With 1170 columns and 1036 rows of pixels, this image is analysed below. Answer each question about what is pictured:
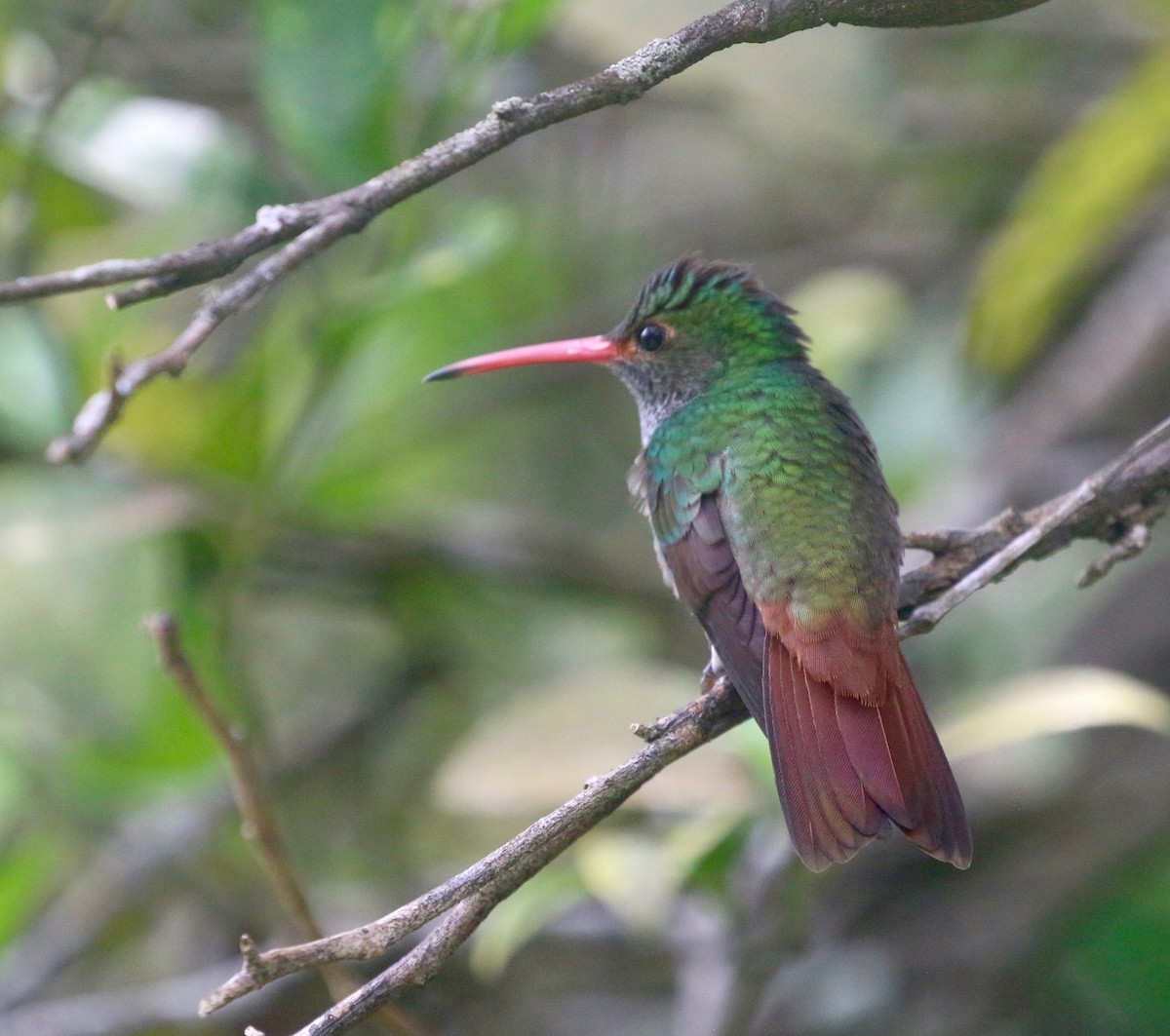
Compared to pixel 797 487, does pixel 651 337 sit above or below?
above

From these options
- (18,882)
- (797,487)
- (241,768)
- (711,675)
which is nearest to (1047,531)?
(797,487)

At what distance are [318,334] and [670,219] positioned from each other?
2.64 metres

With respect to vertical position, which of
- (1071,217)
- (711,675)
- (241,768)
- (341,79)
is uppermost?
(341,79)

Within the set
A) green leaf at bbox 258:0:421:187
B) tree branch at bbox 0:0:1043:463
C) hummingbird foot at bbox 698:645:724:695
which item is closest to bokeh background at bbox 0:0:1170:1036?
green leaf at bbox 258:0:421:187

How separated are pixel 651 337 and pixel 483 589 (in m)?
1.34

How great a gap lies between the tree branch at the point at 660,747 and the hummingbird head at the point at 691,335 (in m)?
0.83

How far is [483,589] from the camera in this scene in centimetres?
400

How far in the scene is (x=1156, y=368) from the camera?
12.5 feet

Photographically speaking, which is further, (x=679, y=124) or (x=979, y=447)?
(x=679, y=124)

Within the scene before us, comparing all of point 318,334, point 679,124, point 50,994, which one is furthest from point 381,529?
point 679,124

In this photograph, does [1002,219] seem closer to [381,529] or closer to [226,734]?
[381,529]

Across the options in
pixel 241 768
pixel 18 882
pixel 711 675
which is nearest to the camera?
pixel 241 768

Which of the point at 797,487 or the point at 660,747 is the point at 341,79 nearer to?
the point at 797,487

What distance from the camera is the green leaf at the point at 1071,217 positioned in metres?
3.32
